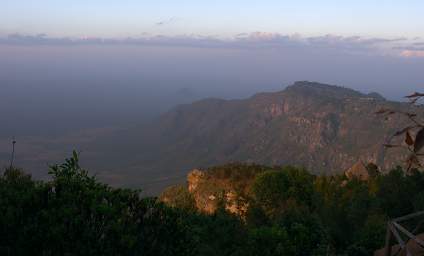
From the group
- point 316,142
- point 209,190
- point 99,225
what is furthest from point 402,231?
point 316,142

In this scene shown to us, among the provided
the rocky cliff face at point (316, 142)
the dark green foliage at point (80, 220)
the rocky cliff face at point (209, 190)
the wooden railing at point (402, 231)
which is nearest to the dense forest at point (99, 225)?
the dark green foliage at point (80, 220)

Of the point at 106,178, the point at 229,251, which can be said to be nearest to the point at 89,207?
the point at 229,251

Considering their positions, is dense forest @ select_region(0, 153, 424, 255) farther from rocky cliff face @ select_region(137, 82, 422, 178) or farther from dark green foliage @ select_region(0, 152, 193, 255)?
rocky cliff face @ select_region(137, 82, 422, 178)

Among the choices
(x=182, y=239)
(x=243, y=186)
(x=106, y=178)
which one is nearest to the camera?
(x=182, y=239)

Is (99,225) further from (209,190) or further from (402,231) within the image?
(209,190)

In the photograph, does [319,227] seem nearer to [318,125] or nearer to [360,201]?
[360,201]

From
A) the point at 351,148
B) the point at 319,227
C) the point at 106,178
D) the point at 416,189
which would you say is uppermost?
the point at 319,227

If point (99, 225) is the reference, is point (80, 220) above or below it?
above

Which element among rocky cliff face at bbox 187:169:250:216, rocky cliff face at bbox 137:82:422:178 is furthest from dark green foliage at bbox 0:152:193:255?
rocky cliff face at bbox 137:82:422:178

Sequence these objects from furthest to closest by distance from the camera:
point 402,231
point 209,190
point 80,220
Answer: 1. point 209,190
2. point 80,220
3. point 402,231

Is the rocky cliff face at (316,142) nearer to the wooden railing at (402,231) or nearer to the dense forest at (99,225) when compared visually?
the dense forest at (99,225)

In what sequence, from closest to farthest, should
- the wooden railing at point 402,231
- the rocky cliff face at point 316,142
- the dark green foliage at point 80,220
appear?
the wooden railing at point 402,231 → the dark green foliage at point 80,220 → the rocky cliff face at point 316,142

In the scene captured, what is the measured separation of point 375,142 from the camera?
132 m

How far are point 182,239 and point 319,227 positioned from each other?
8387mm
